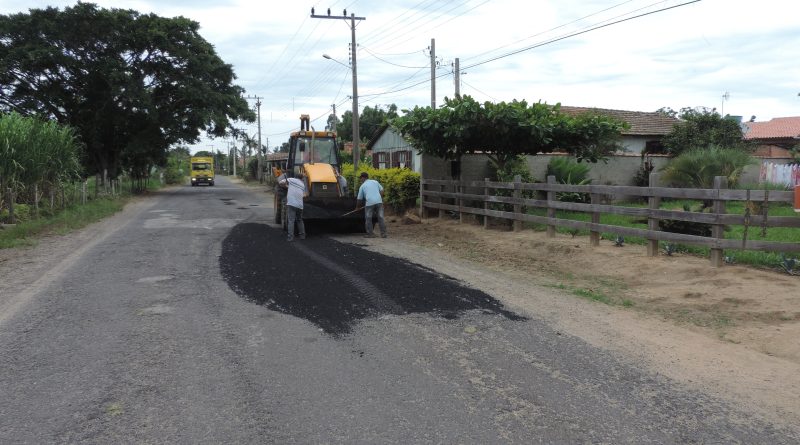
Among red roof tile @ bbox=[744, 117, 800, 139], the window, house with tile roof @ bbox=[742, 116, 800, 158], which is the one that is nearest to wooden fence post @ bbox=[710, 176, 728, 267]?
house with tile roof @ bbox=[742, 116, 800, 158]

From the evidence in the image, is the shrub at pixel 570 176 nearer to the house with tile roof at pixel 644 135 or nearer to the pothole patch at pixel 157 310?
the house with tile roof at pixel 644 135

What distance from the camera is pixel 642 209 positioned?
9648 mm

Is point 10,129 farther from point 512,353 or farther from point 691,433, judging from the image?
point 691,433

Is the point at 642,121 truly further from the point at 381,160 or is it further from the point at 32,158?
the point at 32,158

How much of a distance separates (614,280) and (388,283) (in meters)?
3.36

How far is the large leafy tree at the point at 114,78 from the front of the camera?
32.2 metres

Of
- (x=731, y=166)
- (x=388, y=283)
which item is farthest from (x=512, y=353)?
(x=731, y=166)

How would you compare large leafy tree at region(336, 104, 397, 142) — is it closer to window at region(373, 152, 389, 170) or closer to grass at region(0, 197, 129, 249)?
window at region(373, 152, 389, 170)

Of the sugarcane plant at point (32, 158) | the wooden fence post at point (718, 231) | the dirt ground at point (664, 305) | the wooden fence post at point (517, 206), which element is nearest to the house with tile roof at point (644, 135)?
the wooden fence post at point (517, 206)

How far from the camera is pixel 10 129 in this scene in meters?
16.0

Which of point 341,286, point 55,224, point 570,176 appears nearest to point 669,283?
point 341,286

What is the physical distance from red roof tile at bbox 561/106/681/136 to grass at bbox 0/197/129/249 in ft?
65.2

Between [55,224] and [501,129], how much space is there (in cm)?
1215

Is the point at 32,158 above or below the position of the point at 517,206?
above
